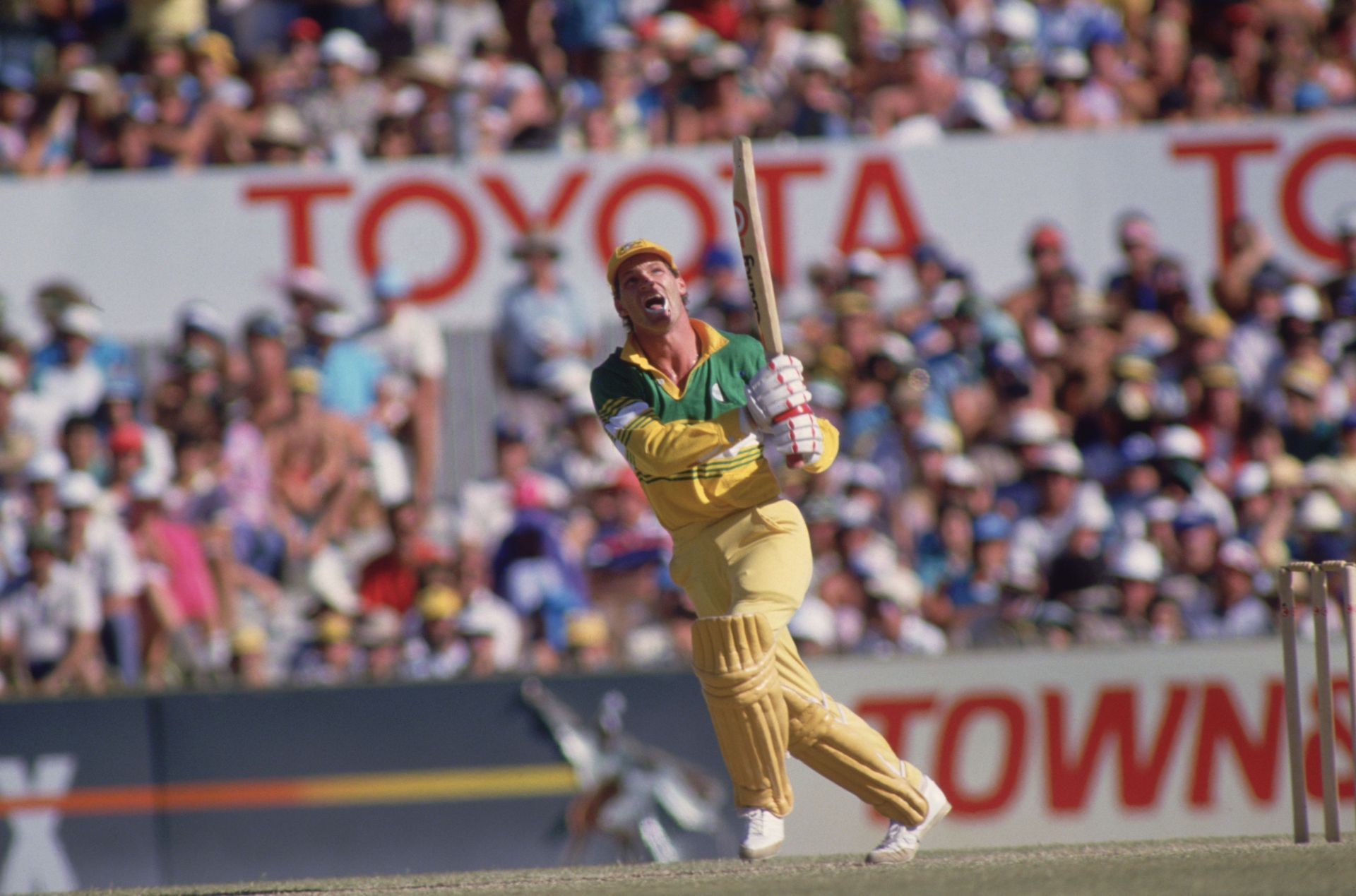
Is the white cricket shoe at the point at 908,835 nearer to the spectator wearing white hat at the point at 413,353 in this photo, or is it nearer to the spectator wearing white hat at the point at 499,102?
the spectator wearing white hat at the point at 413,353

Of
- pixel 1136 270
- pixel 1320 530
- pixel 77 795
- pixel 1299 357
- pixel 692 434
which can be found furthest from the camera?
pixel 1136 270

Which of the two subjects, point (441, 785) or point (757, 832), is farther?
point (441, 785)

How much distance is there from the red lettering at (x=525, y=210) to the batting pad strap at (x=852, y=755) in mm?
5325

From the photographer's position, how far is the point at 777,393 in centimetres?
587

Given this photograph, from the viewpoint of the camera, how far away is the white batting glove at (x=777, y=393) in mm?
5871

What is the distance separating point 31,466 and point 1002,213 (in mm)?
5650

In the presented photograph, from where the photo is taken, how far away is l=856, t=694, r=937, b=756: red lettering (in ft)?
27.0

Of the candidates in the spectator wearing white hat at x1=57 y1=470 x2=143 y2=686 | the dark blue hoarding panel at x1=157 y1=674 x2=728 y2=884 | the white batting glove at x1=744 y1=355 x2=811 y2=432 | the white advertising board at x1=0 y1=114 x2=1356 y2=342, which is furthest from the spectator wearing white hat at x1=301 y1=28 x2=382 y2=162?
the white batting glove at x1=744 y1=355 x2=811 y2=432

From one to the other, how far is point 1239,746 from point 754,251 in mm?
3605

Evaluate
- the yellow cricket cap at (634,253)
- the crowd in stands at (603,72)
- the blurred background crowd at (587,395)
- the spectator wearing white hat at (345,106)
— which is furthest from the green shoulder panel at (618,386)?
the spectator wearing white hat at (345,106)

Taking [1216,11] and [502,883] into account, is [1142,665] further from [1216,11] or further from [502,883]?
[1216,11]

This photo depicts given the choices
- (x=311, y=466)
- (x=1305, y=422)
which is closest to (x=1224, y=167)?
(x=1305, y=422)

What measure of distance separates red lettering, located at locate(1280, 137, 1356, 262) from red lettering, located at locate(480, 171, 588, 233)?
163 inches

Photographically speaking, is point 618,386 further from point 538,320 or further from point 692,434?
point 538,320
